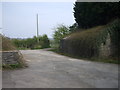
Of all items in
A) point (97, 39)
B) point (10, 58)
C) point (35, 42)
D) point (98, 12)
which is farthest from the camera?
point (35, 42)

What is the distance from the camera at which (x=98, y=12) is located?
46.4 ft

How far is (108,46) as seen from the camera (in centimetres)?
1327

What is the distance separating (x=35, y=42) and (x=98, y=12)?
20.1 meters

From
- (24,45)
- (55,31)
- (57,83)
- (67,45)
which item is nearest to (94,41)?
(67,45)

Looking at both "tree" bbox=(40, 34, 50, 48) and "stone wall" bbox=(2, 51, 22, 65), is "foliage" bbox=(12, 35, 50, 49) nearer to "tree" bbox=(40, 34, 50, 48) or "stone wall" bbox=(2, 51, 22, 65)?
"tree" bbox=(40, 34, 50, 48)

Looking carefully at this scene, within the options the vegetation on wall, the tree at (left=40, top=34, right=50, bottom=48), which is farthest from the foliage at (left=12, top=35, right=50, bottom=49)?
the vegetation on wall

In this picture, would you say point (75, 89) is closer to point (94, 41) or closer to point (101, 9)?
point (94, 41)

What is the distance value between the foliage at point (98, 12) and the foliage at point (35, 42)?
15.8 m

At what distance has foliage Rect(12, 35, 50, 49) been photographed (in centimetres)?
3102

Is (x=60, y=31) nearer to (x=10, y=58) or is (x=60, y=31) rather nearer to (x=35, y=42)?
(x=35, y=42)

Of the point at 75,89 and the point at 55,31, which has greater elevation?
the point at 55,31

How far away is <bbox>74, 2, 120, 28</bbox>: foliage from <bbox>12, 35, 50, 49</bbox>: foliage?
51.8 ft

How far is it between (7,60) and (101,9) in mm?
8165

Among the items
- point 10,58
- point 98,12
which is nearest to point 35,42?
point 98,12
